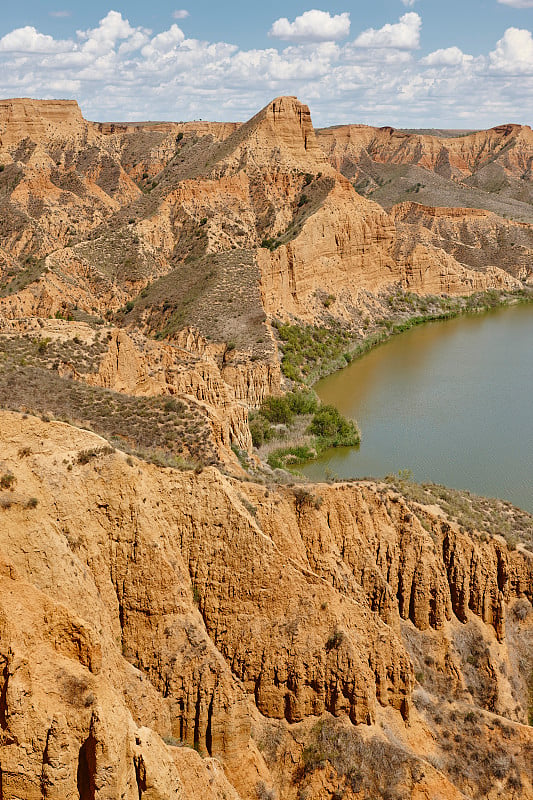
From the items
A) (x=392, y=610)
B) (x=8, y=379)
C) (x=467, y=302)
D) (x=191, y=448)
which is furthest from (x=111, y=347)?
(x=467, y=302)

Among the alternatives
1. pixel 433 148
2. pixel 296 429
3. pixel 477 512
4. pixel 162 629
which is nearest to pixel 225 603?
pixel 162 629

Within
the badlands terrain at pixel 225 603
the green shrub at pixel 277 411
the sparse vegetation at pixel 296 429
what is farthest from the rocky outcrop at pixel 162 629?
the green shrub at pixel 277 411

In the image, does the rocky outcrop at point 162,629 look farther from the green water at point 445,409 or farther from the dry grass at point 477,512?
the green water at point 445,409

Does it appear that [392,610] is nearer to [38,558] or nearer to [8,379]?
[38,558]

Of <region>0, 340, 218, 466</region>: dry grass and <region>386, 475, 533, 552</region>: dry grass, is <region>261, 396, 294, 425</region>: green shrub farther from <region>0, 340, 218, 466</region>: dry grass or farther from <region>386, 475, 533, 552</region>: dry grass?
<region>0, 340, 218, 466</region>: dry grass

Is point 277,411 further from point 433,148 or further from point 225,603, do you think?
point 433,148

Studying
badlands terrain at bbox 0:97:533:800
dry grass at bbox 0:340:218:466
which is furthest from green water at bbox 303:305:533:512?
dry grass at bbox 0:340:218:466

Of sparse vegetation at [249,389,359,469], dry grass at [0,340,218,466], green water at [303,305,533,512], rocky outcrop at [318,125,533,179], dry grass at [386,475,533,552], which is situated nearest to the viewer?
dry grass at [0,340,218,466]

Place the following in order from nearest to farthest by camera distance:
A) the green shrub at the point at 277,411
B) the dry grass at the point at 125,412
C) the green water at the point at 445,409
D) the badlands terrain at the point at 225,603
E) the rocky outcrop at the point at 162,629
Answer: the rocky outcrop at the point at 162,629
the badlands terrain at the point at 225,603
the dry grass at the point at 125,412
the green water at the point at 445,409
the green shrub at the point at 277,411

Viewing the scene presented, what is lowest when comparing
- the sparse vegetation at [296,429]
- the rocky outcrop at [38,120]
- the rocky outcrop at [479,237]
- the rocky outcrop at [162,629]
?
the sparse vegetation at [296,429]
